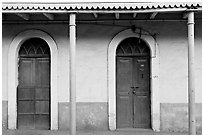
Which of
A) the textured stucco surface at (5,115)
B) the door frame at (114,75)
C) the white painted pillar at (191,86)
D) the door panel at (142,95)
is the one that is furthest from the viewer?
the door panel at (142,95)

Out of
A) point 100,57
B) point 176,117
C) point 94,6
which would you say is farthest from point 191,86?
point 94,6

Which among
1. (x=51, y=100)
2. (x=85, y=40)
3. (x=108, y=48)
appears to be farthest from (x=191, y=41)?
(x=51, y=100)

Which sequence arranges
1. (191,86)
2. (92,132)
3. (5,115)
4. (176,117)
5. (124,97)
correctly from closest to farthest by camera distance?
(191,86), (92,132), (176,117), (5,115), (124,97)

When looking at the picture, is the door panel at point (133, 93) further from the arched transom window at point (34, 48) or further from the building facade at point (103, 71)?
the arched transom window at point (34, 48)

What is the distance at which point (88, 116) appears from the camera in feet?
28.3

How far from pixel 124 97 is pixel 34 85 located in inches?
103

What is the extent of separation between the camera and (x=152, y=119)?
856cm

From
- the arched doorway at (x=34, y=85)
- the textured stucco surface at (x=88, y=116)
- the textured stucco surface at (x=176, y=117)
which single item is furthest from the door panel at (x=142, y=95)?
the arched doorway at (x=34, y=85)

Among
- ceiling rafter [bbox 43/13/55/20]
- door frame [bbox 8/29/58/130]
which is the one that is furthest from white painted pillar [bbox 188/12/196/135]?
door frame [bbox 8/29/58/130]

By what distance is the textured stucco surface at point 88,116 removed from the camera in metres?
8.60

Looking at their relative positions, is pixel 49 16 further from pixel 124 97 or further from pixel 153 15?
pixel 124 97

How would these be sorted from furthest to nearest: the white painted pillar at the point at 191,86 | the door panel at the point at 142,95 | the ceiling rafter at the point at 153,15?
the door panel at the point at 142,95, the ceiling rafter at the point at 153,15, the white painted pillar at the point at 191,86

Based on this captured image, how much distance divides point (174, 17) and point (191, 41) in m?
1.69

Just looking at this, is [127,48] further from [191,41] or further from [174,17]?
[191,41]
